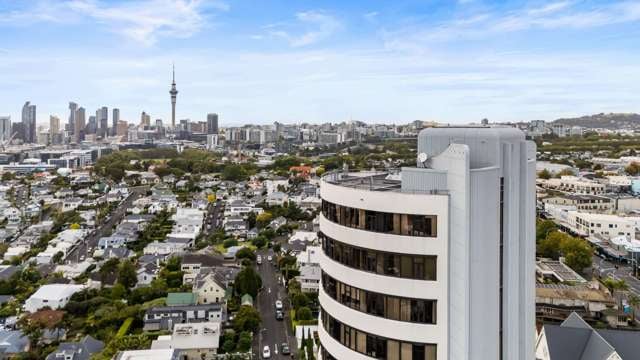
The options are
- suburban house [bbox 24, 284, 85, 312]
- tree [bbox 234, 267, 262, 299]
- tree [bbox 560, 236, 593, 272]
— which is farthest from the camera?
tree [bbox 560, 236, 593, 272]

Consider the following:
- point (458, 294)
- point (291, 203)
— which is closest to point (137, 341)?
point (458, 294)

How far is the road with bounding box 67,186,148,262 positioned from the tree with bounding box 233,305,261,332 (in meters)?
15.9

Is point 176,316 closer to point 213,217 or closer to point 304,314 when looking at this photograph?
point 304,314

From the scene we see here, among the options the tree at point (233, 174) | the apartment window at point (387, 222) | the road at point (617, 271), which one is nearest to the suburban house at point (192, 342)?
the apartment window at point (387, 222)

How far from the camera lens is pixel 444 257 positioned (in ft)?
19.8

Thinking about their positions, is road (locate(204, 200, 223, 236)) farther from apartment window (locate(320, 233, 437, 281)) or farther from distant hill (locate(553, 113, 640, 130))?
distant hill (locate(553, 113, 640, 130))

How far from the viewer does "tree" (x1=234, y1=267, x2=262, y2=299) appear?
23.8 metres

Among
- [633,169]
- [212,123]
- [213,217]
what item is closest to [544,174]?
[633,169]

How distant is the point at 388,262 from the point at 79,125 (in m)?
137

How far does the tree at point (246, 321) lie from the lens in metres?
20.2

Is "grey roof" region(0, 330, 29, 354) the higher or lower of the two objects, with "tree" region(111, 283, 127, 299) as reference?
lower

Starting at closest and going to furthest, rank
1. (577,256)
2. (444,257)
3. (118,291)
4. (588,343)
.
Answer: (444,257)
(588,343)
(118,291)
(577,256)

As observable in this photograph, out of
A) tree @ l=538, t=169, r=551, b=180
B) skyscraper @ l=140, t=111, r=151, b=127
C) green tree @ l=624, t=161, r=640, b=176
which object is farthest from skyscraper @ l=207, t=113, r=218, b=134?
green tree @ l=624, t=161, r=640, b=176

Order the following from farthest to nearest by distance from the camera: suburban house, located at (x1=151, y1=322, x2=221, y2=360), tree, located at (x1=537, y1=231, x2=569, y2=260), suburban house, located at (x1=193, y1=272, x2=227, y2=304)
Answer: tree, located at (x1=537, y1=231, x2=569, y2=260) < suburban house, located at (x1=193, y1=272, x2=227, y2=304) < suburban house, located at (x1=151, y1=322, x2=221, y2=360)
